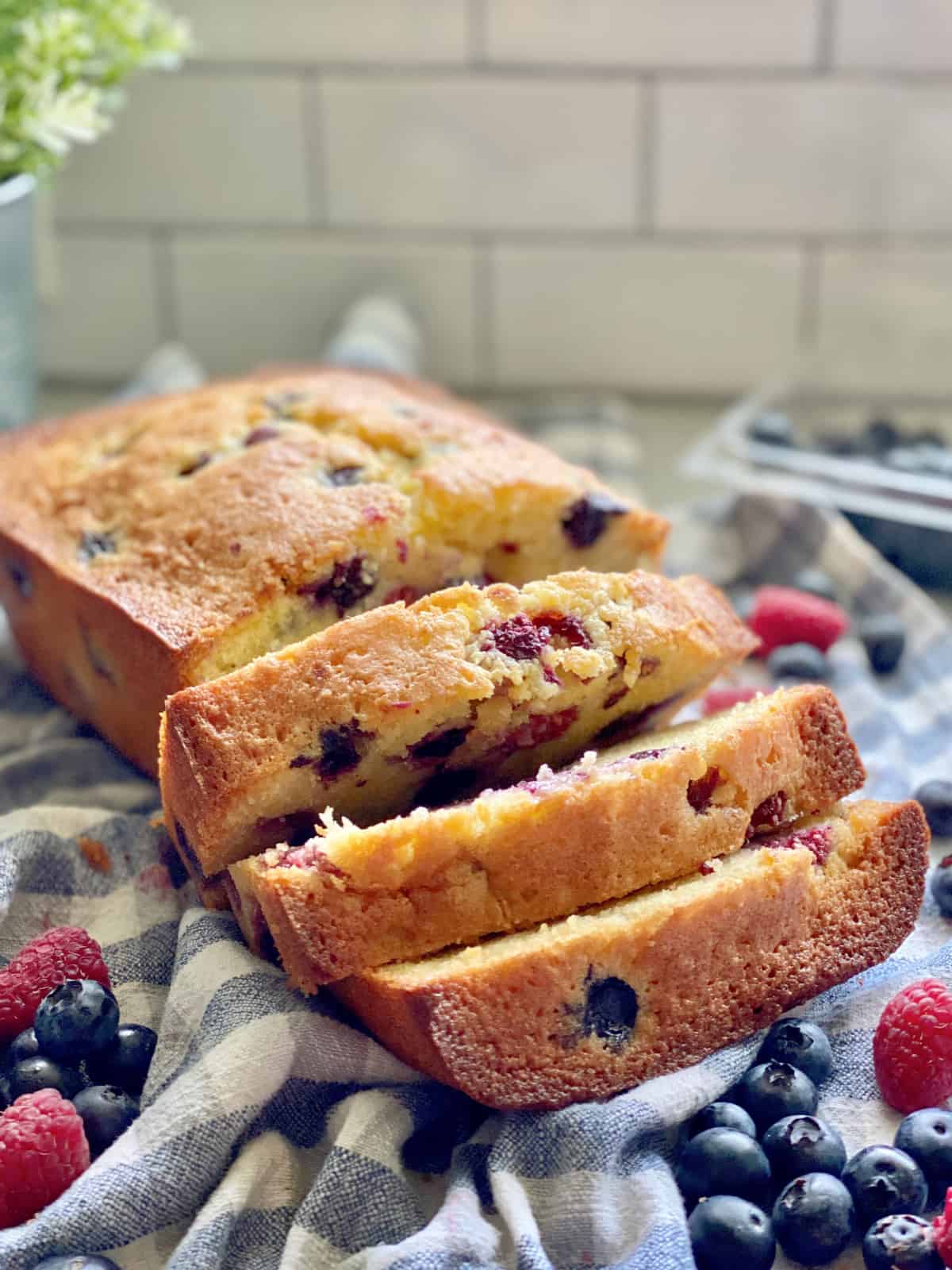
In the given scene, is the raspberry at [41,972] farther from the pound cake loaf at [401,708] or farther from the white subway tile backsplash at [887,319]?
the white subway tile backsplash at [887,319]

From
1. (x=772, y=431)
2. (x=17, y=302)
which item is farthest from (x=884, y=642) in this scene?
(x=17, y=302)

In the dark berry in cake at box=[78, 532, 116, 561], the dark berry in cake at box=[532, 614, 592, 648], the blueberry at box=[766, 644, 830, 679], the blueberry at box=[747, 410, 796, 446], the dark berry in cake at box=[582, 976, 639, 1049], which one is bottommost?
the blueberry at box=[766, 644, 830, 679]

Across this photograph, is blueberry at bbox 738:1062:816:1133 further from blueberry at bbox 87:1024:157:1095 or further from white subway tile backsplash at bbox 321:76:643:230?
white subway tile backsplash at bbox 321:76:643:230

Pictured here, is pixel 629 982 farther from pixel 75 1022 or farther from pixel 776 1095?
pixel 75 1022

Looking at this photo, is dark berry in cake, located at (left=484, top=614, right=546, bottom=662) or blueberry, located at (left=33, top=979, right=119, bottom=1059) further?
dark berry in cake, located at (left=484, top=614, right=546, bottom=662)

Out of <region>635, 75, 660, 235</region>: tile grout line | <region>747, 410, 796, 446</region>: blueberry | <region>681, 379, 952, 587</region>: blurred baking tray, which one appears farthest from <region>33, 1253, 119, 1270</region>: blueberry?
<region>635, 75, 660, 235</region>: tile grout line

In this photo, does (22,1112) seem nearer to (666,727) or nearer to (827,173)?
(666,727)
